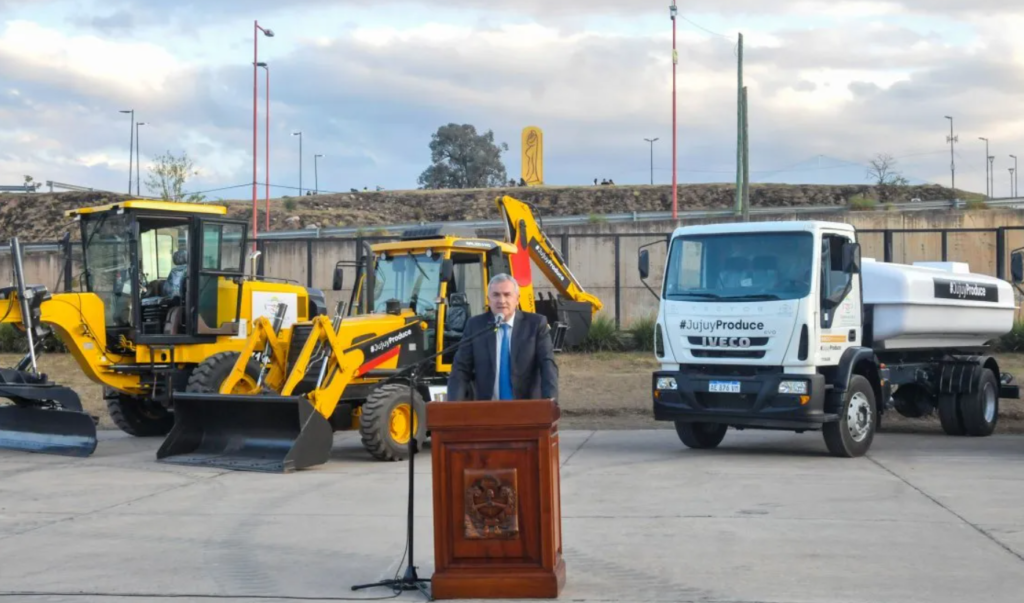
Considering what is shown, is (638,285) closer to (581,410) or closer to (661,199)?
(581,410)


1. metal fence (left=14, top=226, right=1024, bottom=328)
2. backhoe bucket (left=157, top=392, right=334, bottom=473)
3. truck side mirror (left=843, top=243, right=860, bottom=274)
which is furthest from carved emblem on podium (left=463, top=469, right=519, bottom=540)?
metal fence (left=14, top=226, right=1024, bottom=328)

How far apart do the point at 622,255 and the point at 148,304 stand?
14329 millimetres

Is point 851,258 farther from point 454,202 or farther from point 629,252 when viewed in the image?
point 454,202

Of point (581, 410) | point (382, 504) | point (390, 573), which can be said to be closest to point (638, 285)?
point (581, 410)

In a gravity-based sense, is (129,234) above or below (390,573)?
above

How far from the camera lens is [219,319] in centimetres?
1752

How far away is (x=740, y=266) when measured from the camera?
14102 mm

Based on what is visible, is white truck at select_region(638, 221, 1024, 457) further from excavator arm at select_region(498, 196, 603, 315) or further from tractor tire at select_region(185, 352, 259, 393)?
tractor tire at select_region(185, 352, 259, 393)

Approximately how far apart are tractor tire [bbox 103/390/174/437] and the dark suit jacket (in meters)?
10.5

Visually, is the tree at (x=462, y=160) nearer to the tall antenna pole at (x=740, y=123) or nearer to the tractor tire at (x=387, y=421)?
the tall antenna pole at (x=740, y=123)

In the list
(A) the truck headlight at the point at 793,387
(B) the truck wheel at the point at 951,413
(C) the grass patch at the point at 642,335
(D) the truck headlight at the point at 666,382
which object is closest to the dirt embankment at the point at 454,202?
(C) the grass patch at the point at 642,335

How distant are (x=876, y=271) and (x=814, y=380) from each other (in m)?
2.56

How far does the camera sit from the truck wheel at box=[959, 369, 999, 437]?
16.6m

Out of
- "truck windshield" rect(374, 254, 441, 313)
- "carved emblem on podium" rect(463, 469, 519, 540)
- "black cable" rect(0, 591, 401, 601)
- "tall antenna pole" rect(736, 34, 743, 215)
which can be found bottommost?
"black cable" rect(0, 591, 401, 601)
